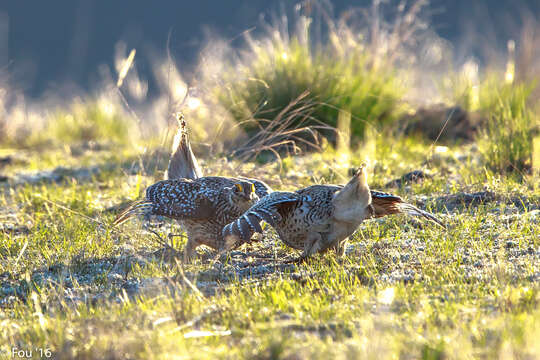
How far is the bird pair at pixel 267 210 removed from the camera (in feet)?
10.7

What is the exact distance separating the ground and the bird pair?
0.49 ft

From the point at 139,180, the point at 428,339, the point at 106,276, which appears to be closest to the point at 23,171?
the point at 139,180

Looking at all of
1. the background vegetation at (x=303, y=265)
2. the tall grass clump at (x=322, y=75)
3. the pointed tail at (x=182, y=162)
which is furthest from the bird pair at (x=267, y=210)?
the tall grass clump at (x=322, y=75)

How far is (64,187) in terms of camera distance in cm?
634

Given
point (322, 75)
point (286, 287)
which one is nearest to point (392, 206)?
point (286, 287)

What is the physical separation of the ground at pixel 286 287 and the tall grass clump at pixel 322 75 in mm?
1509

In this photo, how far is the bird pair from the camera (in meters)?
3.27

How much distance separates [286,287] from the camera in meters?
3.11

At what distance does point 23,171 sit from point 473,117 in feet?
17.5

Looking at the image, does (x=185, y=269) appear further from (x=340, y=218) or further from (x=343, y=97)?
(x=343, y=97)

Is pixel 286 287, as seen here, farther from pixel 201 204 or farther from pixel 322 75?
pixel 322 75

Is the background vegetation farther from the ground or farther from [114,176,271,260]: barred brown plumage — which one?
[114,176,271,260]: barred brown plumage

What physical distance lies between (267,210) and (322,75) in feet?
12.3

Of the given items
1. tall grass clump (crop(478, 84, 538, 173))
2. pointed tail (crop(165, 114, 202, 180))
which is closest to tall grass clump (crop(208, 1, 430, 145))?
tall grass clump (crop(478, 84, 538, 173))
